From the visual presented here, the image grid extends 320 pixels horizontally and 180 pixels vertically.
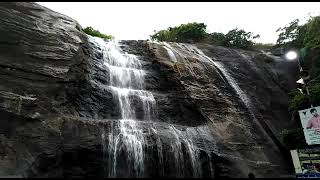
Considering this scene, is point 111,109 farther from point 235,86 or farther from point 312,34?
point 312,34

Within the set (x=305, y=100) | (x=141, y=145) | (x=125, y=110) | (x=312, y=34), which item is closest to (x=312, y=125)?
(x=305, y=100)

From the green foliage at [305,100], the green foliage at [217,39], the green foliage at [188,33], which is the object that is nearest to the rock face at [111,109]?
the green foliage at [305,100]

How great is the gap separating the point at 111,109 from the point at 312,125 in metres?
7.11

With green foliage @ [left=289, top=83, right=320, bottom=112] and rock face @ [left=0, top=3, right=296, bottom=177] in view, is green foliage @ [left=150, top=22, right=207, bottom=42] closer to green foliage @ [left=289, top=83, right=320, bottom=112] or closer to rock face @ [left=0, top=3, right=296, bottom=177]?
rock face @ [left=0, top=3, right=296, bottom=177]

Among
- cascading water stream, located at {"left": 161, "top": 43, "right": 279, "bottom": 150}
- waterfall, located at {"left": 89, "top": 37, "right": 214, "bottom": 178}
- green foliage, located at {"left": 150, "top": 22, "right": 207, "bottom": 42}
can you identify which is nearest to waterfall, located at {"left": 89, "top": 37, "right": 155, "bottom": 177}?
waterfall, located at {"left": 89, "top": 37, "right": 214, "bottom": 178}

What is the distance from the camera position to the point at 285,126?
1546 centimetres

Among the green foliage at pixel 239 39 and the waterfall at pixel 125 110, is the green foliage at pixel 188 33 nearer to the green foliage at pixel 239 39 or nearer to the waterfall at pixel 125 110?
the green foliage at pixel 239 39

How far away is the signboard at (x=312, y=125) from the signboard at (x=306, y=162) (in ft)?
1.85

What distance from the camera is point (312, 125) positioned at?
1327 cm

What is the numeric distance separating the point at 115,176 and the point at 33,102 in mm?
3186

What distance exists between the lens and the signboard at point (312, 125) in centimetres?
1314

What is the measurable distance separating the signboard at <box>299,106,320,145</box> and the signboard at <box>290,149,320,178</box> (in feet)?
1.85

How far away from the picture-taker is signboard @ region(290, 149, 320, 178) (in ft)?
40.5

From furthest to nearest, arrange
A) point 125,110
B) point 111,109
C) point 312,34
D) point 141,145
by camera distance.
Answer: point 312,34 < point 125,110 < point 111,109 < point 141,145
